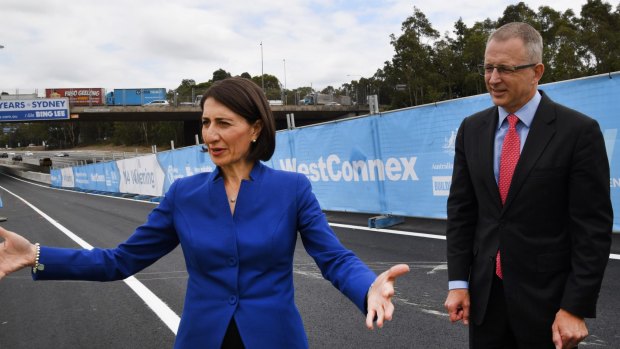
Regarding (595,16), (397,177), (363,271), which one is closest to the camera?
(363,271)

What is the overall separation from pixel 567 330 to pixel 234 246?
56.1 inches

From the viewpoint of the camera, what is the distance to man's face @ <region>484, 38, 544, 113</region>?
2428 mm

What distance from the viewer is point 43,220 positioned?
15922 mm

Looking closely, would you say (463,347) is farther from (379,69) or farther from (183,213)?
(379,69)

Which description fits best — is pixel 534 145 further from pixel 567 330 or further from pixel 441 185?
pixel 441 185

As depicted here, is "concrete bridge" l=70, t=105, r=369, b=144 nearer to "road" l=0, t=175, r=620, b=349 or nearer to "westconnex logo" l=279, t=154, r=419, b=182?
"westconnex logo" l=279, t=154, r=419, b=182

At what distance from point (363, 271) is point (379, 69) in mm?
118944

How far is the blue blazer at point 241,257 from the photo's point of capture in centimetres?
204

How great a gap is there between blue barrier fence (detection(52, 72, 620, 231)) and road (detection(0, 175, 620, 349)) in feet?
2.84

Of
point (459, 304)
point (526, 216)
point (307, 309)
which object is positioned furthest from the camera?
point (307, 309)

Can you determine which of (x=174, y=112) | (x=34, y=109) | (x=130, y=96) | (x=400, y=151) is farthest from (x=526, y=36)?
(x=130, y=96)

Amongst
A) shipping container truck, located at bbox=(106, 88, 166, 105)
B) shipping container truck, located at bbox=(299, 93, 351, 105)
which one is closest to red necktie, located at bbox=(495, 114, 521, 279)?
shipping container truck, located at bbox=(299, 93, 351, 105)

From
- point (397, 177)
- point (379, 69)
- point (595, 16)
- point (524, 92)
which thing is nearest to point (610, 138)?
point (397, 177)

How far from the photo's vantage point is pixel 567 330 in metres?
2.16
